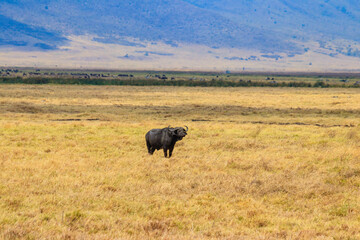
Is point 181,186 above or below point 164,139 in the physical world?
below

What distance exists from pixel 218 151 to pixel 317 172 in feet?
14.6

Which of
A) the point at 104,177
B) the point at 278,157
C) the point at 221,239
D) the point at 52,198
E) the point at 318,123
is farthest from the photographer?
the point at 318,123

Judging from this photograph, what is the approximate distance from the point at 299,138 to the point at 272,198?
10969 millimetres

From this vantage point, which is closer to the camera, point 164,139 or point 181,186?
point 181,186

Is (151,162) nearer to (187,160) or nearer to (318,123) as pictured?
(187,160)

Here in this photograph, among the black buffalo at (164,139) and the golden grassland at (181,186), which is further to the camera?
the black buffalo at (164,139)

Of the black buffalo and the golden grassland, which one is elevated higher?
the black buffalo

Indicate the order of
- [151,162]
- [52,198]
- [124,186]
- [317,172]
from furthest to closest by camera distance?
1. [151,162]
2. [317,172]
3. [124,186]
4. [52,198]

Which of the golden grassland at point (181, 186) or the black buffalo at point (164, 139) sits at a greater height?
the black buffalo at point (164, 139)

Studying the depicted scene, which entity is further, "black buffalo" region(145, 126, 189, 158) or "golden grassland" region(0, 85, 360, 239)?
"black buffalo" region(145, 126, 189, 158)

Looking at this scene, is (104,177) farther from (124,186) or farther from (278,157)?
(278,157)

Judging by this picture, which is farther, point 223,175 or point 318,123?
point 318,123

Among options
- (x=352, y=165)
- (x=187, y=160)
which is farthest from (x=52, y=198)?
(x=352, y=165)

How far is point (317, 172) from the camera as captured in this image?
Answer: 1411cm
